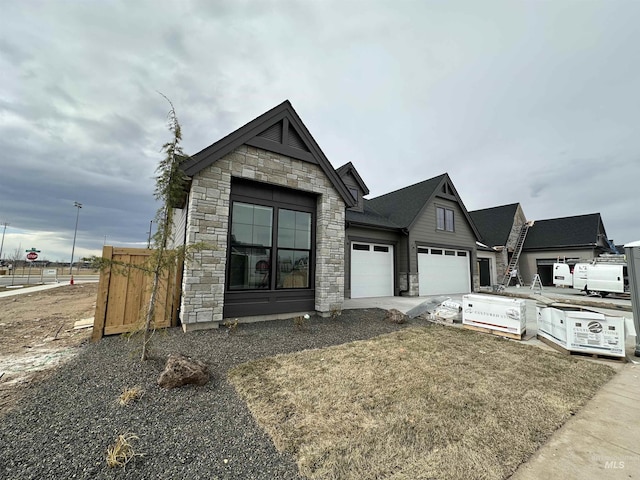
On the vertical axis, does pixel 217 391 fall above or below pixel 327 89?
below

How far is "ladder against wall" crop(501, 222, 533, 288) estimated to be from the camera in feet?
62.9

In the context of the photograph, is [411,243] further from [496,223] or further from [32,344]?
[496,223]

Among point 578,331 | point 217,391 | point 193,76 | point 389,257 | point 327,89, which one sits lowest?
point 217,391

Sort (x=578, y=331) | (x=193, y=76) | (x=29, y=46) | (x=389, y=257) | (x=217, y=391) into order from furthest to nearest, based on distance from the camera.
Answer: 1. (x=389, y=257)
2. (x=193, y=76)
3. (x=29, y=46)
4. (x=578, y=331)
5. (x=217, y=391)

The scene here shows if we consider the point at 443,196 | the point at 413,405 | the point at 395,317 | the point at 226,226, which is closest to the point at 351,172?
the point at 443,196

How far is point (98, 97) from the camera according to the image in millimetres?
6938

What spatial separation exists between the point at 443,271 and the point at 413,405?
1275cm

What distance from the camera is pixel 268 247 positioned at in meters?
6.70

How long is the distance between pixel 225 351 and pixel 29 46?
8.19 meters

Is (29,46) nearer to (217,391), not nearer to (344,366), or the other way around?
(217,391)

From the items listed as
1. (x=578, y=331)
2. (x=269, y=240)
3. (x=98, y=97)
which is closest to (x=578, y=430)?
(x=578, y=331)

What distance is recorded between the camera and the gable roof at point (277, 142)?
5.77m

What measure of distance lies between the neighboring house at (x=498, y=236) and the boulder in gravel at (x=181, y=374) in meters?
19.9

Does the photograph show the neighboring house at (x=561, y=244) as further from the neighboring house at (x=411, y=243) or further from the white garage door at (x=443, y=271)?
the white garage door at (x=443, y=271)
